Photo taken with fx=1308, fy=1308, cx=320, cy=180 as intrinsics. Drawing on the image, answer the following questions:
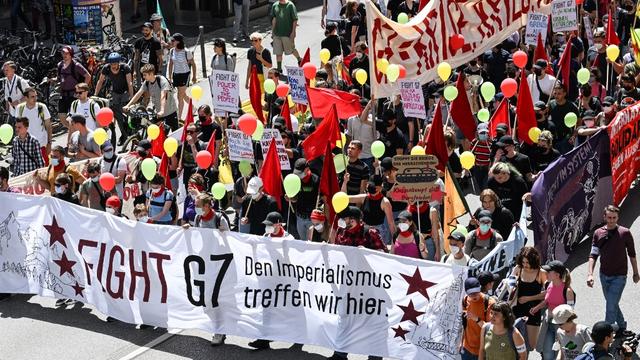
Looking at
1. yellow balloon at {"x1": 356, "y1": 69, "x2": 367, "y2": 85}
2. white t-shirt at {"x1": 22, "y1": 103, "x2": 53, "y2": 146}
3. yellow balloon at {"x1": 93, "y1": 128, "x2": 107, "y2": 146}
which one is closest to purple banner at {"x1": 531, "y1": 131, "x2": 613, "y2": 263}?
yellow balloon at {"x1": 356, "y1": 69, "x2": 367, "y2": 85}

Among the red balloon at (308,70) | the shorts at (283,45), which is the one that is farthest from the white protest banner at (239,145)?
the shorts at (283,45)

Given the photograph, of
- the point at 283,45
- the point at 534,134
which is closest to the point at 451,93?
the point at 534,134

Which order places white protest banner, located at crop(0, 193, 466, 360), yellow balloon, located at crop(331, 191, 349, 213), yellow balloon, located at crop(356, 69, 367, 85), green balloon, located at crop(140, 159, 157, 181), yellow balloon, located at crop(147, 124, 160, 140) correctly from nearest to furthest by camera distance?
white protest banner, located at crop(0, 193, 466, 360) → yellow balloon, located at crop(331, 191, 349, 213) → green balloon, located at crop(140, 159, 157, 181) → yellow balloon, located at crop(147, 124, 160, 140) → yellow balloon, located at crop(356, 69, 367, 85)

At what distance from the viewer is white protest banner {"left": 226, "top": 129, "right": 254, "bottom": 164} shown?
1527cm

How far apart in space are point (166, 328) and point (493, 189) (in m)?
4.01

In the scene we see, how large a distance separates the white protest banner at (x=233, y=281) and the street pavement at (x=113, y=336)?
190 mm

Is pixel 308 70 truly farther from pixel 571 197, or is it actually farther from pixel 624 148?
pixel 571 197

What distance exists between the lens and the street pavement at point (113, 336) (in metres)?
13.3

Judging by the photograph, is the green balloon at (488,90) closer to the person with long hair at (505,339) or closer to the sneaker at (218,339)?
the sneaker at (218,339)

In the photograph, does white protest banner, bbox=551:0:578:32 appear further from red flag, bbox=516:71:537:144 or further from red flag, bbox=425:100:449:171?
red flag, bbox=425:100:449:171

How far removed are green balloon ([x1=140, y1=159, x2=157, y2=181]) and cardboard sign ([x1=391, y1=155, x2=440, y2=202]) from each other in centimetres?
304

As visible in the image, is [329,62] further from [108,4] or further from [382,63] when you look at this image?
[108,4]

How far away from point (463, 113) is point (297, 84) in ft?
7.76

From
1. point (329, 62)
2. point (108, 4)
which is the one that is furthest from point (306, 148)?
point (108, 4)
